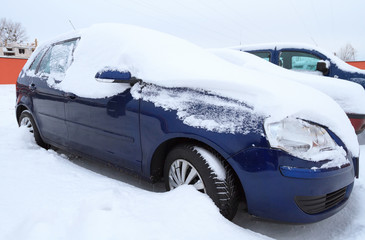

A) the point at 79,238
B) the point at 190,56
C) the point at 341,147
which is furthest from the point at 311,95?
the point at 79,238

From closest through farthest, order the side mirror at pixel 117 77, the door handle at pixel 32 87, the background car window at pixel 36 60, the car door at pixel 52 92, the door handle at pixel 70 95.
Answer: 1. the side mirror at pixel 117 77
2. the door handle at pixel 70 95
3. the car door at pixel 52 92
4. the door handle at pixel 32 87
5. the background car window at pixel 36 60

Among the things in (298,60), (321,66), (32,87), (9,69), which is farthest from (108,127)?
(9,69)

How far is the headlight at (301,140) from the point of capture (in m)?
1.52

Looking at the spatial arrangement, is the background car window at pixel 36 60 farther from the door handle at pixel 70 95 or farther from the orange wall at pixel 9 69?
the orange wall at pixel 9 69

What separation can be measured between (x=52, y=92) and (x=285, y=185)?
8.30 ft

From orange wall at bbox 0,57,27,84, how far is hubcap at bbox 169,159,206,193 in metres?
15.8

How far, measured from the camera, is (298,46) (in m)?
4.76

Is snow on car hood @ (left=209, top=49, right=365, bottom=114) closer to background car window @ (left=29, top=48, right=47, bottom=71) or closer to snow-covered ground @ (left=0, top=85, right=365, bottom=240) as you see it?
snow-covered ground @ (left=0, top=85, right=365, bottom=240)

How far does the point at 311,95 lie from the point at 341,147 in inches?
18.1

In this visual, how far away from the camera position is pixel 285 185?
1507mm

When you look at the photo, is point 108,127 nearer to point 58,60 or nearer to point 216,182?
point 216,182

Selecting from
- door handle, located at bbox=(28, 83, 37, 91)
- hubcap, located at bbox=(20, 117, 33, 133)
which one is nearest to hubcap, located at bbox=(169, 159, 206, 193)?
door handle, located at bbox=(28, 83, 37, 91)

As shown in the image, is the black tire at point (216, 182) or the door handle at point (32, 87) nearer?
the black tire at point (216, 182)

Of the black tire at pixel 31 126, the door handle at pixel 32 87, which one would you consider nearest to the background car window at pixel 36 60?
the door handle at pixel 32 87
